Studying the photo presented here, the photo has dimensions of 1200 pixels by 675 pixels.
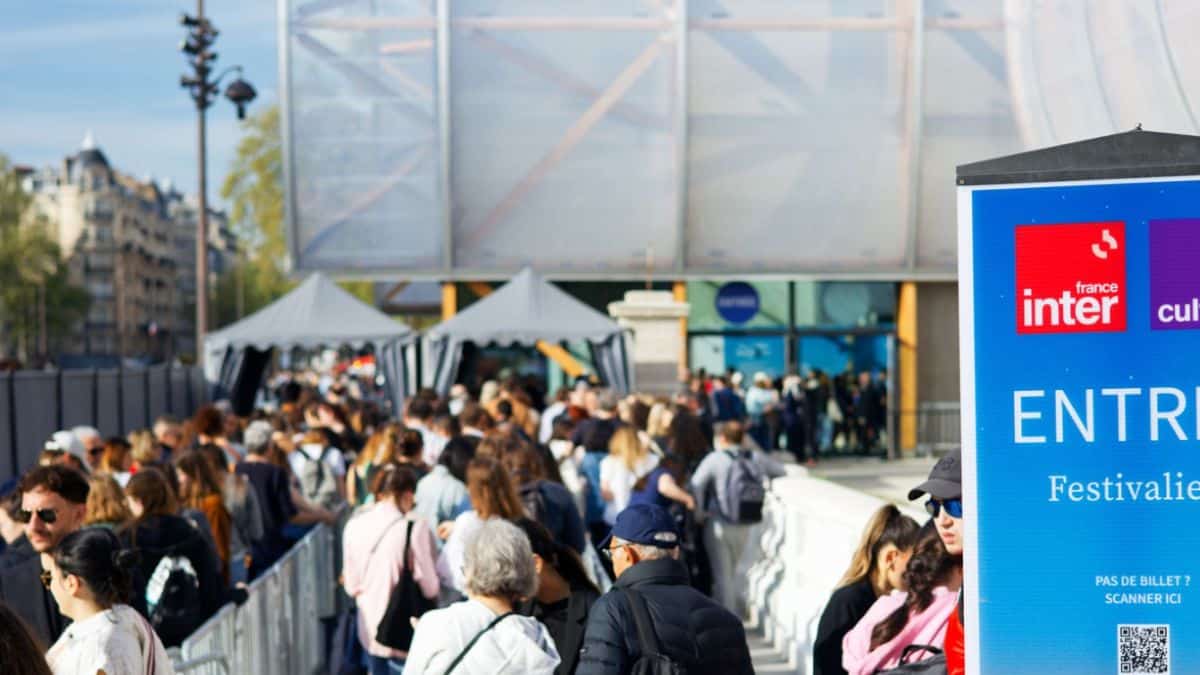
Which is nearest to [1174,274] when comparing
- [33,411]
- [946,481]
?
[946,481]

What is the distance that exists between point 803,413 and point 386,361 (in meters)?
8.85

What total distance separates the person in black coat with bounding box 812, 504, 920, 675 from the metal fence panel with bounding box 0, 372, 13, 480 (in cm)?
1760

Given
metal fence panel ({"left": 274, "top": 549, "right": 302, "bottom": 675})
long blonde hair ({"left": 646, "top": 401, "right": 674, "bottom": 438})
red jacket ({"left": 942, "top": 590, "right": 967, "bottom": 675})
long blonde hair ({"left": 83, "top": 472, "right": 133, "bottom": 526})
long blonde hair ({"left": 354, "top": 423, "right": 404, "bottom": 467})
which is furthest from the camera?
long blonde hair ({"left": 646, "top": 401, "right": 674, "bottom": 438})

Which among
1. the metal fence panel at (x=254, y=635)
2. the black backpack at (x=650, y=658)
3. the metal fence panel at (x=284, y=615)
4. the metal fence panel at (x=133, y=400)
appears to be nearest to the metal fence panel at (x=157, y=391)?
the metal fence panel at (x=133, y=400)

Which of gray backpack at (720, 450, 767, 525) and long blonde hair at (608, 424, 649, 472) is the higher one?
long blonde hair at (608, 424, 649, 472)

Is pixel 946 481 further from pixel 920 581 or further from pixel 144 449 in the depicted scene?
pixel 144 449

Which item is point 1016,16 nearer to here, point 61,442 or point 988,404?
point 61,442

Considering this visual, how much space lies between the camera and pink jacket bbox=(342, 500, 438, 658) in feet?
27.9

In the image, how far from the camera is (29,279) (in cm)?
10538

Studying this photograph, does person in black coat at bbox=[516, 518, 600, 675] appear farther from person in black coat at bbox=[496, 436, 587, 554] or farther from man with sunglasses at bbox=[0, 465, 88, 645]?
person in black coat at bbox=[496, 436, 587, 554]

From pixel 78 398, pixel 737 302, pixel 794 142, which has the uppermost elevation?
pixel 794 142

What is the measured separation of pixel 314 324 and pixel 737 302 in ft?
36.6

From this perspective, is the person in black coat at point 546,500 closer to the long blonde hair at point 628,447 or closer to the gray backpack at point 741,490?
the long blonde hair at point 628,447

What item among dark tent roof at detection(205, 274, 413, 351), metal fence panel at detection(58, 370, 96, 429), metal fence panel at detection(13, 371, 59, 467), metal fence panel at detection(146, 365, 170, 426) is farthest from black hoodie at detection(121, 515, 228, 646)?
metal fence panel at detection(146, 365, 170, 426)
